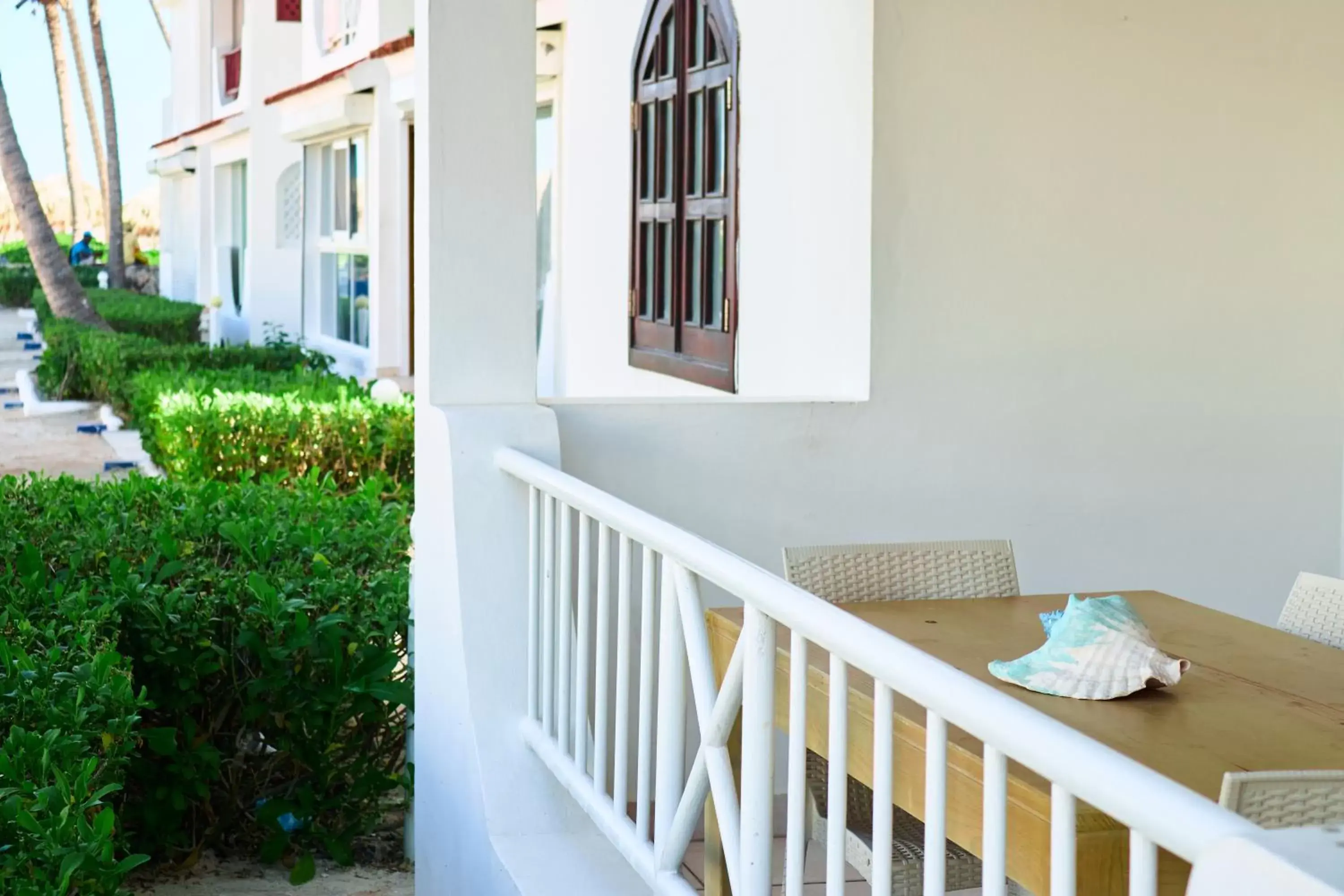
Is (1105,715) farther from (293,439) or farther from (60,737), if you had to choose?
(293,439)

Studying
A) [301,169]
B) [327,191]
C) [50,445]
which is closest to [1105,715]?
[50,445]

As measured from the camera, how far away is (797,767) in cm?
233

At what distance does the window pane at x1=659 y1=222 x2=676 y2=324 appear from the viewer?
262 inches

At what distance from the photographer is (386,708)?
4781mm

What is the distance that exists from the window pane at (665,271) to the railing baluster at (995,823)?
495 cm

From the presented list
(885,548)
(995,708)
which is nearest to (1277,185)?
(885,548)

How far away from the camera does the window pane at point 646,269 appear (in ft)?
22.9

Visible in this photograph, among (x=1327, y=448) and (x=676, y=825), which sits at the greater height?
(x=1327, y=448)

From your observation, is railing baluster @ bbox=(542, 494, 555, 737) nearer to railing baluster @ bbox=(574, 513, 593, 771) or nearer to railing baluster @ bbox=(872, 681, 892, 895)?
railing baluster @ bbox=(574, 513, 593, 771)

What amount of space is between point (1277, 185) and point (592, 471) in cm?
233

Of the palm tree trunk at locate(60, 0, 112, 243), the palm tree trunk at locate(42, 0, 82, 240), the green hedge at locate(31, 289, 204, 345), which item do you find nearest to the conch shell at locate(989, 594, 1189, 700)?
the green hedge at locate(31, 289, 204, 345)

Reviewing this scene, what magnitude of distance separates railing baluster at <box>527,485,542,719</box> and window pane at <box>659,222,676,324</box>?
270 cm

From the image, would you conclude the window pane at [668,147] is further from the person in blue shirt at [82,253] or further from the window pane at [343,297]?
the person in blue shirt at [82,253]

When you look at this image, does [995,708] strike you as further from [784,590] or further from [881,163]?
[881,163]
